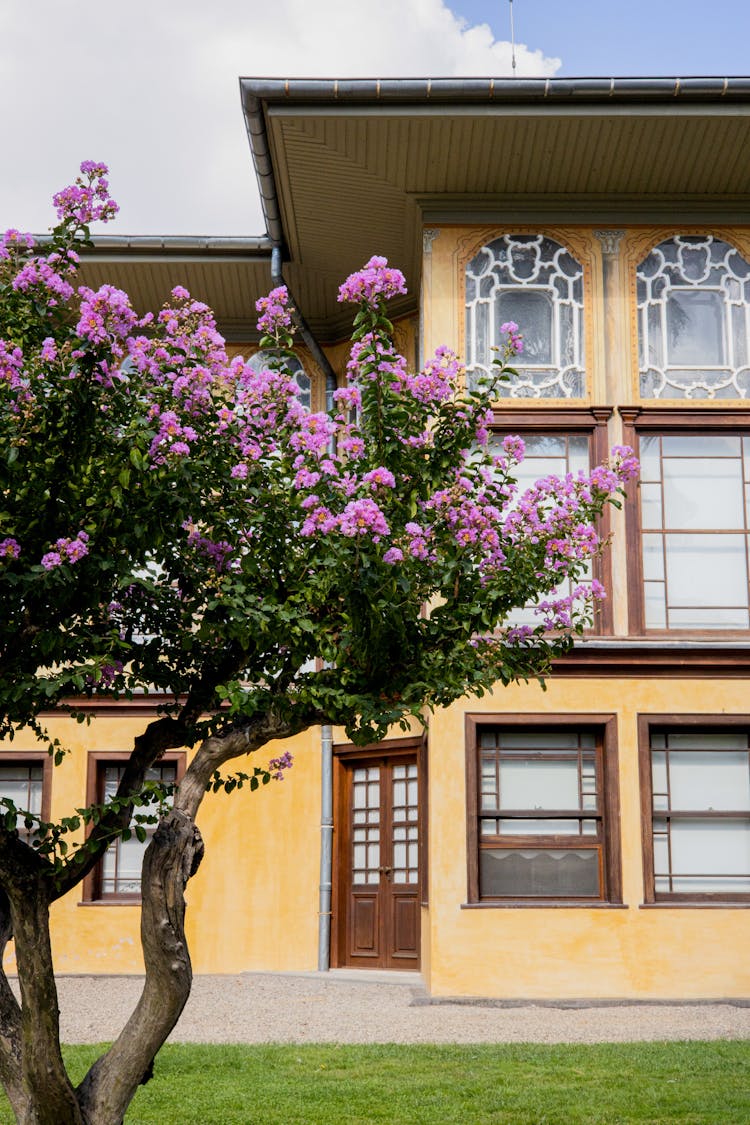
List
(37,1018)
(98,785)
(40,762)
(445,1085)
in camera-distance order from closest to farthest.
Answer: (37,1018)
(445,1085)
(98,785)
(40,762)

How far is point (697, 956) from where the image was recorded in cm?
1214

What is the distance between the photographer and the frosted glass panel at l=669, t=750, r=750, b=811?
501 inches

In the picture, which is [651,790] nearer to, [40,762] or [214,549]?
[40,762]

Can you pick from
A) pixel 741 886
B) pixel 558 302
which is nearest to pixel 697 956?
pixel 741 886

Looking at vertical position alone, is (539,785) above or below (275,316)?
below

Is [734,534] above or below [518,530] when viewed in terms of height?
above

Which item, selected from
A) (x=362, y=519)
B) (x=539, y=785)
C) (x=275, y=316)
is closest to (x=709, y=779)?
(x=539, y=785)

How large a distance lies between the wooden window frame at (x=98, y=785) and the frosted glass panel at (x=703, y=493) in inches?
231

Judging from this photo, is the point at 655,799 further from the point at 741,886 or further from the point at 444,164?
the point at 444,164

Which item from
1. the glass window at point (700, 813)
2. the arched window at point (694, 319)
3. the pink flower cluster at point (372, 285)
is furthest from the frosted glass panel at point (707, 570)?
the pink flower cluster at point (372, 285)

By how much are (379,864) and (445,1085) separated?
6567mm

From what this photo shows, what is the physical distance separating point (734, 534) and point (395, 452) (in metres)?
8.28

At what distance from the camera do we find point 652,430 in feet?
43.4

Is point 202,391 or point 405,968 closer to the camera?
point 202,391
